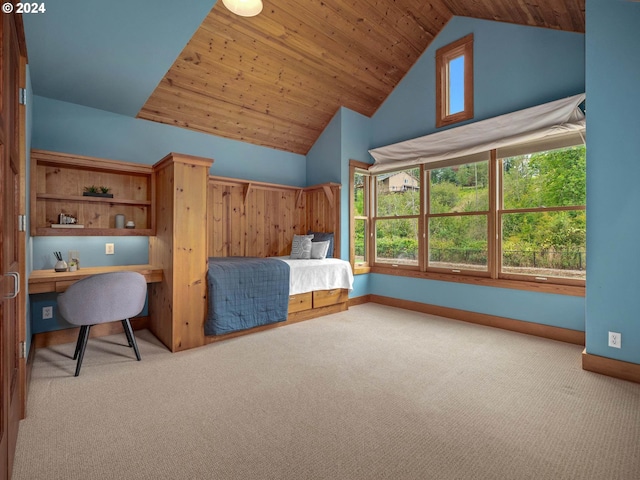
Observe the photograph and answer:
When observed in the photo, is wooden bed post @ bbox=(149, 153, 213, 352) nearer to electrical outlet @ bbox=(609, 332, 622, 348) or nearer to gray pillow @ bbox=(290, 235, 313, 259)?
gray pillow @ bbox=(290, 235, 313, 259)

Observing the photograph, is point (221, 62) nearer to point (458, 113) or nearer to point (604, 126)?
point (458, 113)

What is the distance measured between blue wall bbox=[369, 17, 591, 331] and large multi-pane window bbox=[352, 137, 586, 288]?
0.24 meters

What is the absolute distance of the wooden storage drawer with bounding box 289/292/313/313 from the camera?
3.93 metres

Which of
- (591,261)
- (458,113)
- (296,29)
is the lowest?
(591,261)

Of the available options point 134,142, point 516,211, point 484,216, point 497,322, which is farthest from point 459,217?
point 134,142

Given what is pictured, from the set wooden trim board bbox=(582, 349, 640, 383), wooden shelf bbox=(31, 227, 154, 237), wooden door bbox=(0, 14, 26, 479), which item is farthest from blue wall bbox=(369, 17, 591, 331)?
wooden door bbox=(0, 14, 26, 479)

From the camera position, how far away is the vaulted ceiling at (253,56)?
266 cm

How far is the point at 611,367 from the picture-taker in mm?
2459

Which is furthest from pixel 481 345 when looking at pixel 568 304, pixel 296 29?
pixel 296 29

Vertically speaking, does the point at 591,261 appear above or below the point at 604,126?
below

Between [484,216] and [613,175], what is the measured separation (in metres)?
1.55

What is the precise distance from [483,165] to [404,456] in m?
3.54

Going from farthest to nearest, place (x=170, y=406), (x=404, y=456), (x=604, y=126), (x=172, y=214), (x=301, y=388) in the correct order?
1. (x=172, y=214)
2. (x=604, y=126)
3. (x=301, y=388)
4. (x=170, y=406)
5. (x=404, y=456)

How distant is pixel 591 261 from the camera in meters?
2.57
